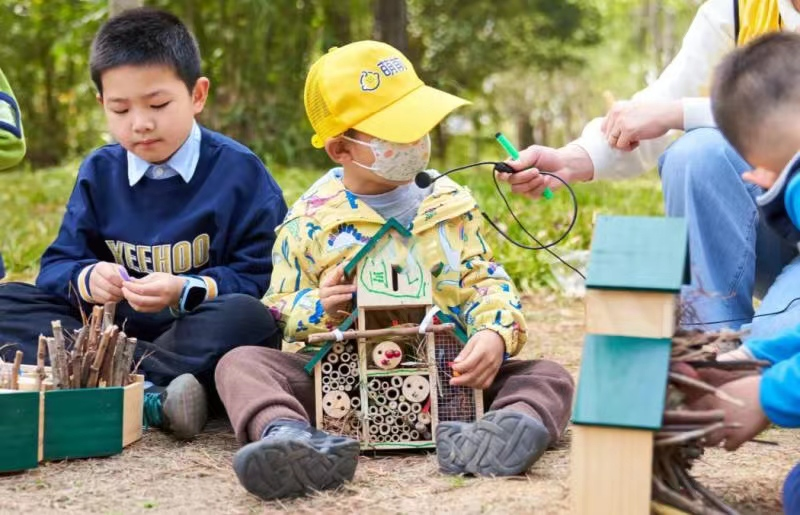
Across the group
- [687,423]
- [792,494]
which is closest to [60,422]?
[687,423]

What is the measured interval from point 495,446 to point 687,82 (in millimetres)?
1421

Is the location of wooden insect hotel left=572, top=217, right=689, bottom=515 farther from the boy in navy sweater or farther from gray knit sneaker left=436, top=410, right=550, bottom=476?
the boy in navy sweater

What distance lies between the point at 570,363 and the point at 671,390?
1775 millimetres

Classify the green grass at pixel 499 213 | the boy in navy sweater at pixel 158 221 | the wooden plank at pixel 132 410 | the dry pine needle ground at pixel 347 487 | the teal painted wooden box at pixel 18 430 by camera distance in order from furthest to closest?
1. the green grass at pixel 499 213
2. the boy in navy sweater at pixel 158 221
3. the wooden plank at pixel 132 410
4. the teal painted wooden box at pixel 18 430
5. the dry pine needle ground at pixel 347 487

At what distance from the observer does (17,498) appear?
2.47 meters

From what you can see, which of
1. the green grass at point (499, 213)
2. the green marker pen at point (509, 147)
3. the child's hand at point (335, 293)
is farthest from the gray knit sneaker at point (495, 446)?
the green grass at point (499, 213)

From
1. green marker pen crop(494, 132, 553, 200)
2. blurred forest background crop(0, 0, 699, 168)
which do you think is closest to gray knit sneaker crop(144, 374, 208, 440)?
green marker pen crop(494, 132, 553, 200)

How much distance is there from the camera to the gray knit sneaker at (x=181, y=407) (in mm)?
2906

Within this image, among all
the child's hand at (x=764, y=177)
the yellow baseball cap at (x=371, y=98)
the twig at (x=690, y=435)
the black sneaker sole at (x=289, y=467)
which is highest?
the yellow baseball cap at (x=371, y=98)

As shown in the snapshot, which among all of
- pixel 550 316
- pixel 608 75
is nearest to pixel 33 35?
pixel 550 316

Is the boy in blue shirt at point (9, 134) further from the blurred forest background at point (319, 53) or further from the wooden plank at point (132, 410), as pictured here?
the blurred forest background at point (319, 53)

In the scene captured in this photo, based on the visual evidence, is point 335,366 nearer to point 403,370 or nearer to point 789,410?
point 403,370

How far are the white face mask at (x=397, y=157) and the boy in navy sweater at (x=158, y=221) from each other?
0.54 metres

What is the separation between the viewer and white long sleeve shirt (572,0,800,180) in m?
3.18
